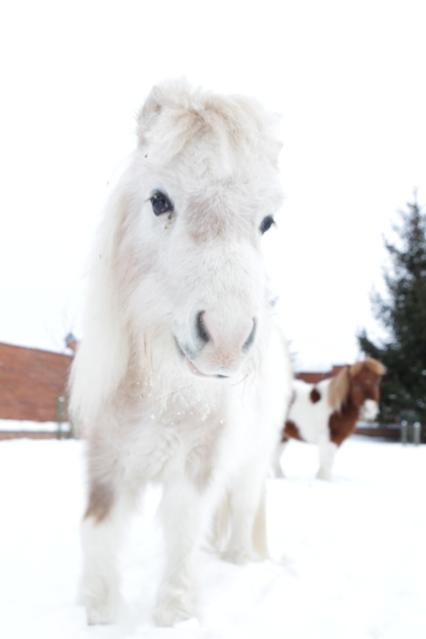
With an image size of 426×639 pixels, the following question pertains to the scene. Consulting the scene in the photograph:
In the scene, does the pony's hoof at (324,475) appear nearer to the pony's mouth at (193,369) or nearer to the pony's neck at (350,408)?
the pony's neck at (350,408)

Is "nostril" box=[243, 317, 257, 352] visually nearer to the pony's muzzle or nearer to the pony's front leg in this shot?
the pony's muzzle

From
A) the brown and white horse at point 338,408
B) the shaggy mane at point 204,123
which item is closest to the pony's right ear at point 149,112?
the shaggy mane at point 204,123

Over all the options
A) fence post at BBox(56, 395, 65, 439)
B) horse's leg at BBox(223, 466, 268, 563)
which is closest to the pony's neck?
horse's leg at BBox(223, 466, 268, 563)

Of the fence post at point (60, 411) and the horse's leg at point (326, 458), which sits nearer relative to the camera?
the horse's leg at point (326, 458)

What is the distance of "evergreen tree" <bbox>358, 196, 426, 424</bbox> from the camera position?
21750 mm

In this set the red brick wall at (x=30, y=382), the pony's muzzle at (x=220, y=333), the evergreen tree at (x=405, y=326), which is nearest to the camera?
the pony's muzzle at (x=220, y=333)

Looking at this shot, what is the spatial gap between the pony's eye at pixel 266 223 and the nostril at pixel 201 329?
0.59m

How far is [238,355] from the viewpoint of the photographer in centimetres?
191

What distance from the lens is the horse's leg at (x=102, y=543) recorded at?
2.41 metres

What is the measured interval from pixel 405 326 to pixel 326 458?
15.6 m

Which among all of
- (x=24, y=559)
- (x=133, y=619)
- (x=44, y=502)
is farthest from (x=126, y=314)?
(x=44, y=502)

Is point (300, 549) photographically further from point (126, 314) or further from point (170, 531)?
point (126, 314)

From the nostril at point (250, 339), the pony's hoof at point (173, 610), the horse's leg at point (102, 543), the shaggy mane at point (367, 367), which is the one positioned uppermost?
the shaggy mane at point (367, 367)

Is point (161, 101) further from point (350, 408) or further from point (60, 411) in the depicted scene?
point (60, 411)
